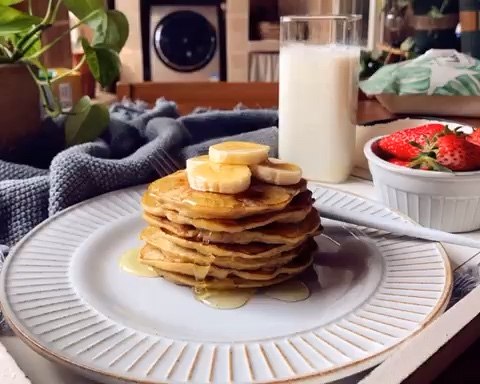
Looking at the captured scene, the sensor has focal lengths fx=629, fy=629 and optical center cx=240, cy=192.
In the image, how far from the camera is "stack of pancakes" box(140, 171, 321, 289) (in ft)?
1.85

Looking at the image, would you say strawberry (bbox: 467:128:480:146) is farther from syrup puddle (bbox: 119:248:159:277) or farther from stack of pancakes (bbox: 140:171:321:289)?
syrup puddle (bbox: 119:248:159:277)

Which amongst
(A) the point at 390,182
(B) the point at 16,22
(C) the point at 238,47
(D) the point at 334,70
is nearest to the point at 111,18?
(B) the point at 16,22

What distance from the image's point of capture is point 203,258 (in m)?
0.57

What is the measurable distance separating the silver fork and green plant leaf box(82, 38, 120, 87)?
148mm

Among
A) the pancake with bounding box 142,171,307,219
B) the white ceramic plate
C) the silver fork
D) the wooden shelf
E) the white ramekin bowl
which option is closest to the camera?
the white ceramic plate

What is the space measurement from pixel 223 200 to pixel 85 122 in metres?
0.43

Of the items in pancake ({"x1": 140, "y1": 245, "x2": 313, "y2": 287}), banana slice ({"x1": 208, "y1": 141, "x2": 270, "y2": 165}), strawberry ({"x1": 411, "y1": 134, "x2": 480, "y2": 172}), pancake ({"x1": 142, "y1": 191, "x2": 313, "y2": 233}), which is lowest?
pancake ({"x1": 140, "y1": 245, "x2": 313, "y2": 287})

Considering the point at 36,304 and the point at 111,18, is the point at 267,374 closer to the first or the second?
the point at 36,304

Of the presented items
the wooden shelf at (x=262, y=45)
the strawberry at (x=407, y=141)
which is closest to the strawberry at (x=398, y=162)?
the strawberry at (x=407, y=141)

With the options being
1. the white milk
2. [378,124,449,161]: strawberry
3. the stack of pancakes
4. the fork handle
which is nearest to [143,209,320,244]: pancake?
the stack of pancakes

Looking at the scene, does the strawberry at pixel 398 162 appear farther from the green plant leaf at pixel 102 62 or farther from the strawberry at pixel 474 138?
the green plant leaf at pixel 102 62

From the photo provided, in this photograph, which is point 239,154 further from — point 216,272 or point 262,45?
point 262,45

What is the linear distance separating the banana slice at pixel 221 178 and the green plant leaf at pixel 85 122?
0.37 m

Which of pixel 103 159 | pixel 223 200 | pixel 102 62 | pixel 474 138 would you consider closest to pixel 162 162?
pixel 103 159
